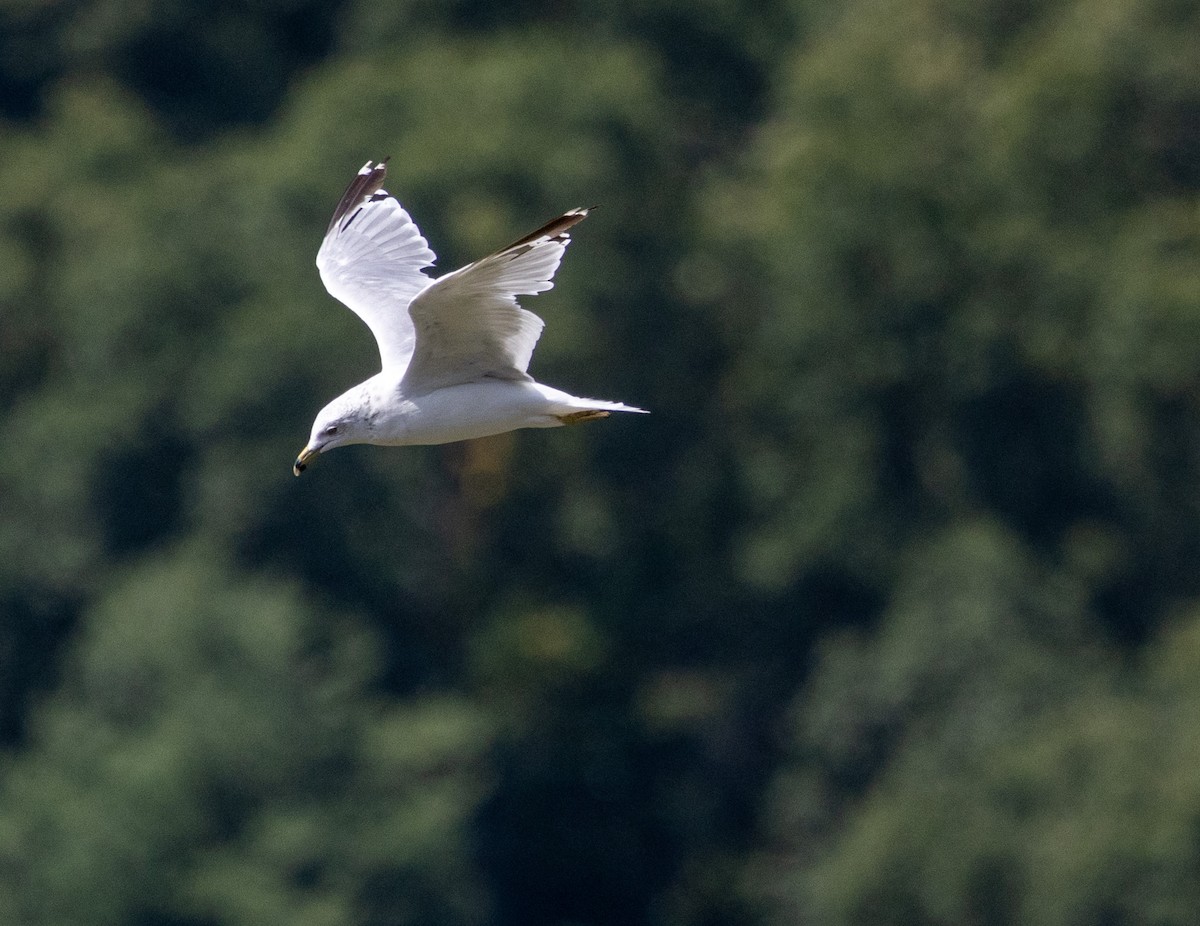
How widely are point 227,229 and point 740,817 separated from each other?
9022mm

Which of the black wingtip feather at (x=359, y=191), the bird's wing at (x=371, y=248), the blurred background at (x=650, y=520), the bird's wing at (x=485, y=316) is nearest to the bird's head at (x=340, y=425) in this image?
the bird's wing at (x=485, y=316)

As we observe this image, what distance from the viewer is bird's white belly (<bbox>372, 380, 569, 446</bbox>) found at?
10.2 m

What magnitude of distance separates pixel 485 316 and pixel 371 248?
166 centimetres

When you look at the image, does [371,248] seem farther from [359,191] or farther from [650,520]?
[650,520]

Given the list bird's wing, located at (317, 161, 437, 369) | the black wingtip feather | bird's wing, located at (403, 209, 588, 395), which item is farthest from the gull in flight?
the black wingtip feather

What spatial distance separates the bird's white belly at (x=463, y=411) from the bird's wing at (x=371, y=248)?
111cm

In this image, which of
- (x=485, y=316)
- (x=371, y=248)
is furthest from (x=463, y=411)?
(x=371, y=248)

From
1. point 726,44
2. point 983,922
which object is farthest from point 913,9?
point 983,922

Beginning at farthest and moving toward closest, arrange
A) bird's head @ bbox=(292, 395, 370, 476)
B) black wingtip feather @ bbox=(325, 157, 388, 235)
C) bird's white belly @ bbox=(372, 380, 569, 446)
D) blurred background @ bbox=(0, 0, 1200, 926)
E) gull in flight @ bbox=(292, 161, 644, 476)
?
blurred background @ bbox=(0, 0, 1200, 926) → black wingtip feather @ bbox=(325, 157, 388, 235) → bird's head @ bbox=(292, 395, 370, 476) → bird's white belly @ bbox=(372, 380, 569, 446) → gull in flight @ bbox=(292, 161, 644, 476)

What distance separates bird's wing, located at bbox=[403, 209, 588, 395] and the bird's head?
21 cm

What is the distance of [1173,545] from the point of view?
29.1 m

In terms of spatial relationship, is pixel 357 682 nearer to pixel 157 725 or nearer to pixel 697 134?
pixel 157 725

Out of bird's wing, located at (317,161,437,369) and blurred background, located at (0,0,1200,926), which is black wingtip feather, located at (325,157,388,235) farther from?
blurred background, located at (0,0,1200,926)

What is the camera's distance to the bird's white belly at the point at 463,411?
1016 cm
